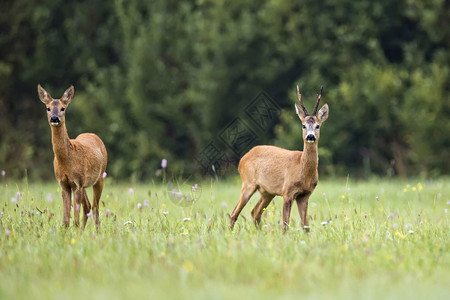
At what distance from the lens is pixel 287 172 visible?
7926mm

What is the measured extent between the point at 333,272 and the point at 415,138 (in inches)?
555

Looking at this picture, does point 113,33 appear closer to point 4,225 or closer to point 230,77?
point 230,77

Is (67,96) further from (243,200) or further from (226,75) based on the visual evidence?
(226,75)

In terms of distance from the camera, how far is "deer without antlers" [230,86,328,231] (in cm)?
768

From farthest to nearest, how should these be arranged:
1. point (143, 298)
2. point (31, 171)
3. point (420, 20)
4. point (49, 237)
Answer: point (31, 171) → point (420, 20) → point (49, 237) → point (143, 298)

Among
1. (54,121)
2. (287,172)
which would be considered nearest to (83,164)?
(54,121)

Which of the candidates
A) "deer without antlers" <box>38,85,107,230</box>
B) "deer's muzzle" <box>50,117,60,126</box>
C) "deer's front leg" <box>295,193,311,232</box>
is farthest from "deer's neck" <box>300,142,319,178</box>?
"deer's muzzle" <box>50,117,60,126</box>

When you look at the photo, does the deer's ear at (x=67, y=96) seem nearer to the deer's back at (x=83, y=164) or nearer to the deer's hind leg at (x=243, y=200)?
the deer's back at (x=83, y=164)

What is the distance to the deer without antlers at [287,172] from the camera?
768cm

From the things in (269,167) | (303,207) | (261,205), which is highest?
(269,167)

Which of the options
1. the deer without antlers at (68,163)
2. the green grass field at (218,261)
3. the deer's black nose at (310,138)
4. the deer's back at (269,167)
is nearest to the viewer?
the green grass field at (218,261)

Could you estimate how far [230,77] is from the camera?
20.7 m

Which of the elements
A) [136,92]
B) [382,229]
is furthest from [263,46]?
[382,229]

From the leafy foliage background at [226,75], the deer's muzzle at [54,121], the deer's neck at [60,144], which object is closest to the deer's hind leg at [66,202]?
the deer's neck at [60,144]
